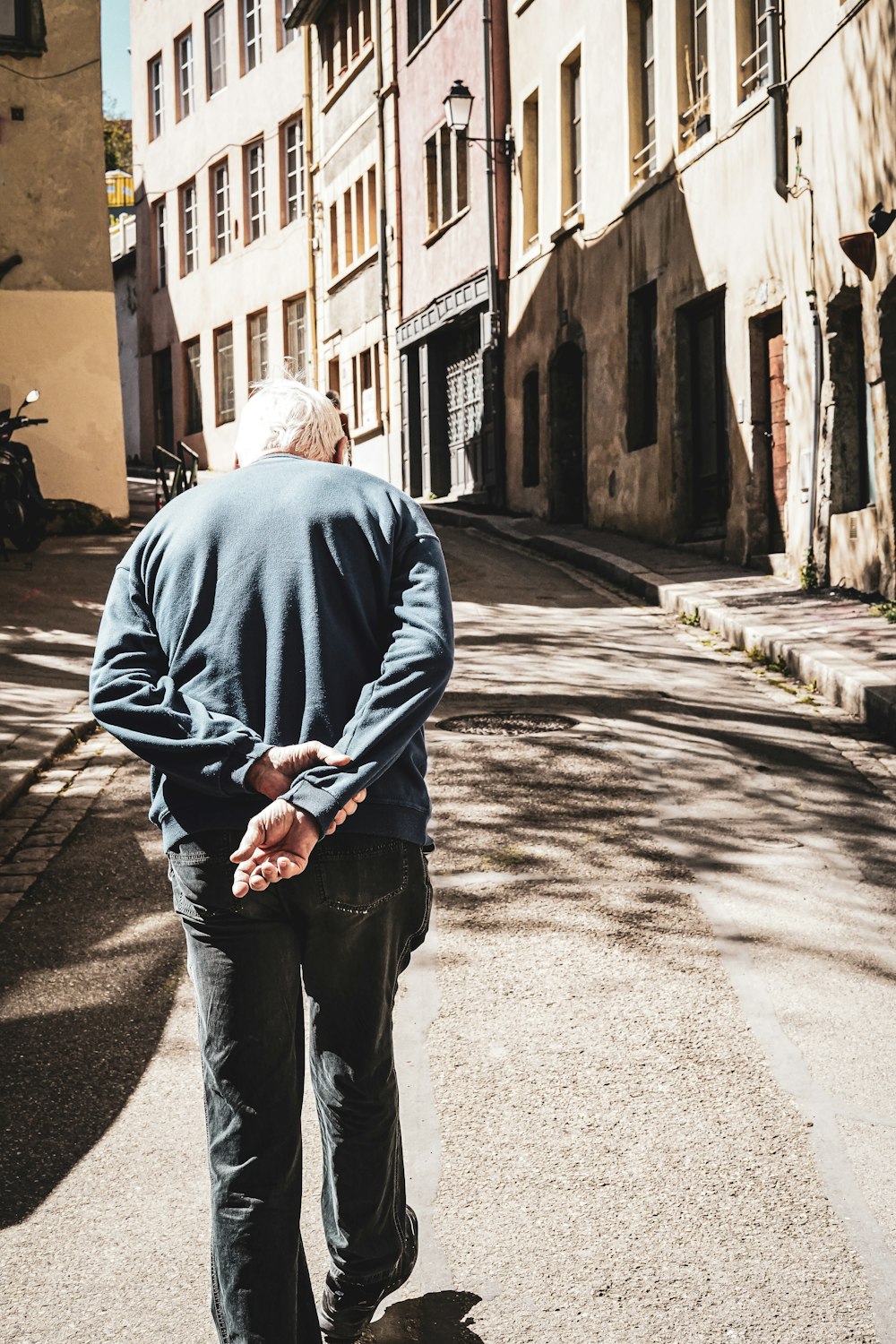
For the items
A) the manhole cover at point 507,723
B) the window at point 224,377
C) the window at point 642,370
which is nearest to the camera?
the manhole cover at point 507,723

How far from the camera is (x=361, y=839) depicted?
2.70 m

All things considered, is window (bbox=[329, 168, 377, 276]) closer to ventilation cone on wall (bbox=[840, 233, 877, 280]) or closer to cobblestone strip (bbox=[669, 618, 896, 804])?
ventilation cone on wall (bbox=[840, 233, 877, 280])

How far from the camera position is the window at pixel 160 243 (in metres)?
38.7

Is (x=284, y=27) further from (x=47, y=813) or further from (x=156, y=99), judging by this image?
(x=47, y=813)

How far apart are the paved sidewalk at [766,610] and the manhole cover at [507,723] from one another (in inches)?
68.5

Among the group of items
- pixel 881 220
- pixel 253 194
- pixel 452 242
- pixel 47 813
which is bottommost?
pixel 47 813

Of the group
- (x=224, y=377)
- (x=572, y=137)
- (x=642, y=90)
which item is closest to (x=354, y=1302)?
(x=642, y=90)

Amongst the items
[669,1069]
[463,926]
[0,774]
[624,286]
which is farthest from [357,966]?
[624,286]

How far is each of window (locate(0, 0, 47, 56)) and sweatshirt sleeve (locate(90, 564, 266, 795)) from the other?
17.8 meters

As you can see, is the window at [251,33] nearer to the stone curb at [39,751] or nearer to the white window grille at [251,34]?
the white window grille at [251,34]

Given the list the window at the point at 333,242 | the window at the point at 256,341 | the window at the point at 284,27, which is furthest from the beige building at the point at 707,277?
the window at the point at 256,341

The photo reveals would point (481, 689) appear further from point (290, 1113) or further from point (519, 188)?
point (519, 188)

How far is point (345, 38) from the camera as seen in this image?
31609 mm

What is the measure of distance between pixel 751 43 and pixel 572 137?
5845 mm
